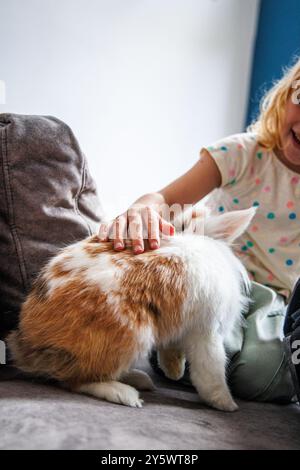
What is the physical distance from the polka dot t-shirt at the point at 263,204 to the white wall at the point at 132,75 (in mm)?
706

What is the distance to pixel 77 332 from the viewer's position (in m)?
0.85

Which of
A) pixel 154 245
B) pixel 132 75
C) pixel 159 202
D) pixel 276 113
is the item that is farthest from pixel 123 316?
pixel 132 75

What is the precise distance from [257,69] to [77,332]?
2.03 m

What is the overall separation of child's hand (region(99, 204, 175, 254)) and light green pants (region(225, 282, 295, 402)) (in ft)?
1.13

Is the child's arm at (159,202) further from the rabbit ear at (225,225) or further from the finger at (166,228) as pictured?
the rabbit ear at (225,225)

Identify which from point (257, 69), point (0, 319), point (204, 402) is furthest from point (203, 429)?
point (257, 69)

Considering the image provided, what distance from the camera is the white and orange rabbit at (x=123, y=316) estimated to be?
2.79 ft

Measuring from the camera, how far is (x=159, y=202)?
4.08 ft

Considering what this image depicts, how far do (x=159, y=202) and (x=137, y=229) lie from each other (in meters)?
0.28

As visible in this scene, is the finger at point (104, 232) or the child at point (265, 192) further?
the child at point (265, 192)

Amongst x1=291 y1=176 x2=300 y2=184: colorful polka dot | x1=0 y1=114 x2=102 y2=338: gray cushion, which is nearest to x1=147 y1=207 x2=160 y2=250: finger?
x1=0 y1=114 x2=102 y2=338: gray cushion

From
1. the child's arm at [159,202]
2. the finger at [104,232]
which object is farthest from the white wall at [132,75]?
the finger at [104,232]

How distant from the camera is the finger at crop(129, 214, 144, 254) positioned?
0.94 metres

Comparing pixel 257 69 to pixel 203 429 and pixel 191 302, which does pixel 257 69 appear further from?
pixel 203 429
